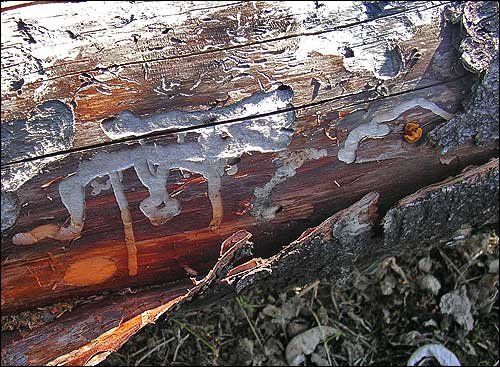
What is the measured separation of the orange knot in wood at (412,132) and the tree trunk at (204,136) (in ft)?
0.04

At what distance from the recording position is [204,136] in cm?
127

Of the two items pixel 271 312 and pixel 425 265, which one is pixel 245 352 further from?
pixel 425 265

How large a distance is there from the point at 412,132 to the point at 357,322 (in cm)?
88

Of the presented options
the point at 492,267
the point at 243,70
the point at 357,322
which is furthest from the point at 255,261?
the point at 492,267

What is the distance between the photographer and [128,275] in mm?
1430

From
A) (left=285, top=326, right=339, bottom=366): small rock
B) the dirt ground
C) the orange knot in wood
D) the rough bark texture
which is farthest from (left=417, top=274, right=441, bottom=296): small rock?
the orange knot in wood

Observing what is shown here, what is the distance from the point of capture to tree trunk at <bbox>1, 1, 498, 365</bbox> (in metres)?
1.24

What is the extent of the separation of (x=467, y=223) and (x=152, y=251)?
0.93 metres

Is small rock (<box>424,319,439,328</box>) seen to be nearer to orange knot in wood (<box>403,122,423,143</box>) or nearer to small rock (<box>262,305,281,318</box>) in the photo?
small rock (<box>262,305,281,318</box>)

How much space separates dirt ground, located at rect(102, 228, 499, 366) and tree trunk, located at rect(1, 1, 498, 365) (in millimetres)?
518

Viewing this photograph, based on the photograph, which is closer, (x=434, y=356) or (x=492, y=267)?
(x=434, y=356)

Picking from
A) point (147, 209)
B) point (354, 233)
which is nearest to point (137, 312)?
point (147, 209)

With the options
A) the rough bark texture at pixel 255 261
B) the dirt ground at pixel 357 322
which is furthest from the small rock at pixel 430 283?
the rough bark texture at pixel 255 261

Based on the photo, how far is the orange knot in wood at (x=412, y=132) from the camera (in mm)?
1372
